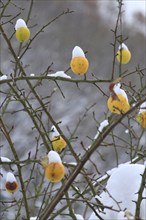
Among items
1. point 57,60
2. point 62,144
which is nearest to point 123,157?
point 57,60

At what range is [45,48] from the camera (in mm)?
6023

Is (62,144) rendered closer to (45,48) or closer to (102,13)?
(45,48)

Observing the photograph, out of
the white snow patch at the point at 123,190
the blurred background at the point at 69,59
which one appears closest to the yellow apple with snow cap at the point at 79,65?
the white snow patch at the point at 123,190

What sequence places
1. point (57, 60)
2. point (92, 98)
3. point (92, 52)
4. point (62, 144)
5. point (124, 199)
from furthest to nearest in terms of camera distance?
point (92, 52) → point (57, 60) → point (92, 98) → point (62, 144) → point (124, 199)

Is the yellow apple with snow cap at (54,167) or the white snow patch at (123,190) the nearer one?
the yellow apple with snow cap at (54,167)

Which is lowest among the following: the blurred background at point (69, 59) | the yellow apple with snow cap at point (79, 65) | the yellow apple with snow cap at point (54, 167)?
the yellow apple with snow cap at point (54, 167)

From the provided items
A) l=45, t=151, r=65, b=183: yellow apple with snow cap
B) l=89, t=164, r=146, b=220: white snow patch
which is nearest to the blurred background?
l=89, t=164, r=146, b=220: white snow patch

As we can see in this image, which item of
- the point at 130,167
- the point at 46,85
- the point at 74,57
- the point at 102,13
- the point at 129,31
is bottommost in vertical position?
the point at 130,167

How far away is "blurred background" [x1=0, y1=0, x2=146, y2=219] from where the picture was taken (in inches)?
174

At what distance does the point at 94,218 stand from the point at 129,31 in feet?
19.8

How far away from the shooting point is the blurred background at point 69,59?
14.5 ft

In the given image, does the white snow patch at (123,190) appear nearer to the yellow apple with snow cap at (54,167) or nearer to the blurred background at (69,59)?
the yellow apple with snow cap at (54,167)

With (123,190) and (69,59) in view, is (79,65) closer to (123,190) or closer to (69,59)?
(123,190)

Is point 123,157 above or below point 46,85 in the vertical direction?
below
